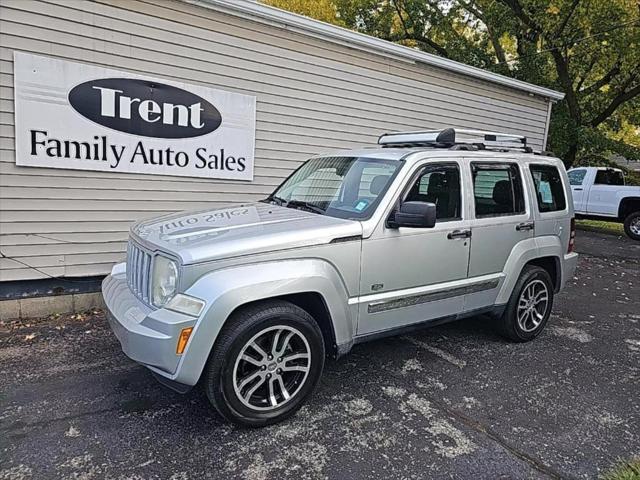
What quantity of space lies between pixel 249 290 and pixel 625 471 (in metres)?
2.43

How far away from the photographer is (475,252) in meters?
4.03

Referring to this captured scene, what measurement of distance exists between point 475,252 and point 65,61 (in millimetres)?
4438

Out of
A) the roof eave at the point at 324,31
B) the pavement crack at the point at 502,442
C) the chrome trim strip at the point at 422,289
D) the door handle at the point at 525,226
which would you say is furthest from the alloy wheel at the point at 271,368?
the roof eave at the point at 324,31

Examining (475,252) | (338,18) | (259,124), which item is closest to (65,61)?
(259,124)

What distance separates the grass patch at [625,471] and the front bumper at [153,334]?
254 centimetres

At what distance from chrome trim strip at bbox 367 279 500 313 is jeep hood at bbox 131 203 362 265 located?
23.9 inches

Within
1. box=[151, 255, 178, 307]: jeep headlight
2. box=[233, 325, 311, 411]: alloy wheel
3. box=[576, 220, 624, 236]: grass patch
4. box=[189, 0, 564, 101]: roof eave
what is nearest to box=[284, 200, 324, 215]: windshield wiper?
box=[233, 325, 311, 411]: alloy wheel

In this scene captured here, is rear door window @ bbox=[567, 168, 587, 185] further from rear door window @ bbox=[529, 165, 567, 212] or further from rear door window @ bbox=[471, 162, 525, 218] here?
rear door window @ bbox=[471, 162, 525, 218]

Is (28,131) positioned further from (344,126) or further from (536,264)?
(536,264)

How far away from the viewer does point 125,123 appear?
202 inches

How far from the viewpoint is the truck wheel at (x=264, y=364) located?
2803 mm

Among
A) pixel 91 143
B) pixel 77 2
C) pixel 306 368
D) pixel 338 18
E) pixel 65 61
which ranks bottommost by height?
pixel 306 368

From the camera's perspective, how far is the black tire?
4.46m

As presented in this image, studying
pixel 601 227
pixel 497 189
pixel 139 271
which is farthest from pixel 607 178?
pixel 139 271
